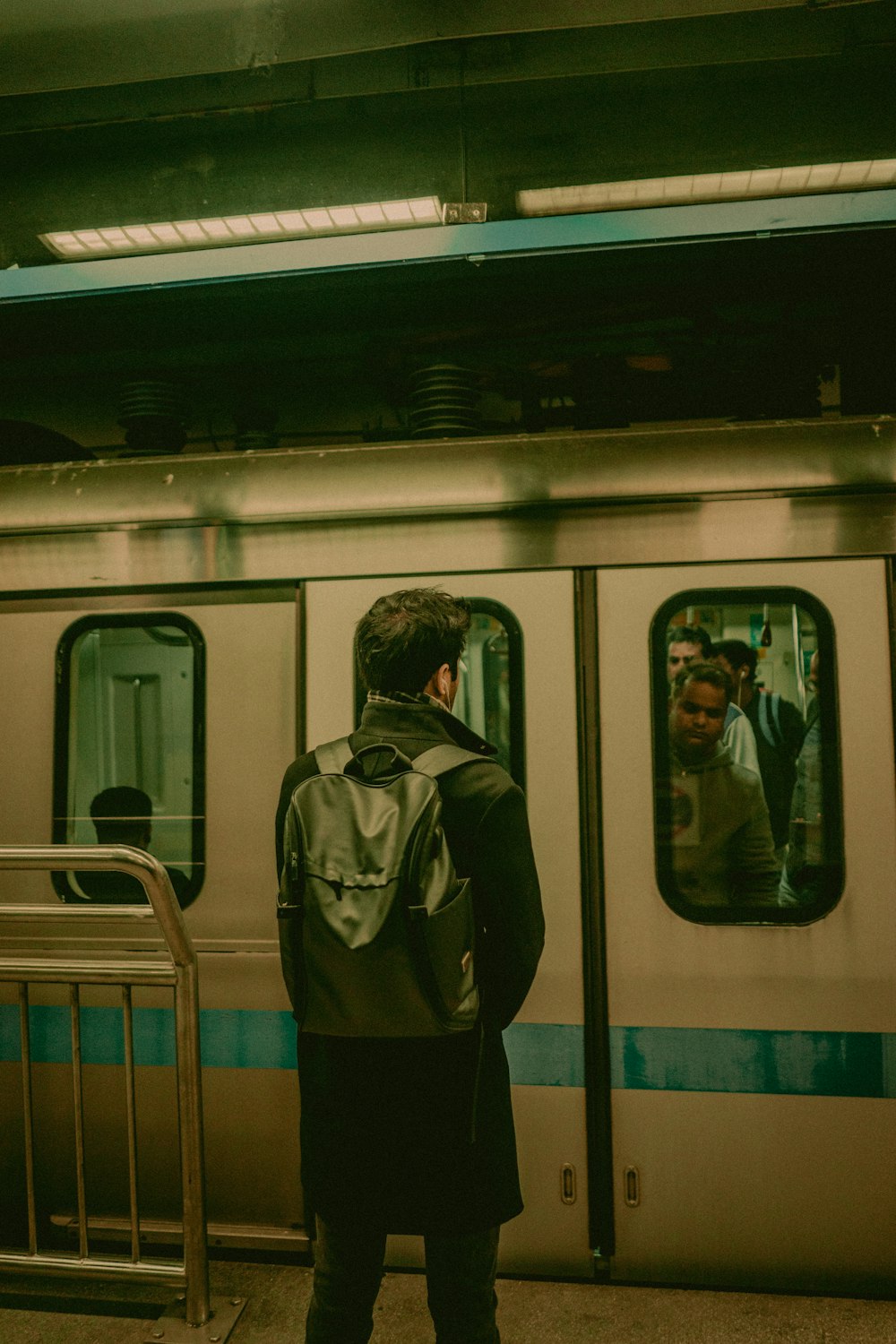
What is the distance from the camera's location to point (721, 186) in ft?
12.1

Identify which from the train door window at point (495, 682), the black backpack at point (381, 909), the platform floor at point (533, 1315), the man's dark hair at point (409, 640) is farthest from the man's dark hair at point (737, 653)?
the platform floor at point (533, 1315)

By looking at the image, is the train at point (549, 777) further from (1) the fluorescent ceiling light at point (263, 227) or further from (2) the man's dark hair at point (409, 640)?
(1) the fluorescent ceiling light at point (263, 227)

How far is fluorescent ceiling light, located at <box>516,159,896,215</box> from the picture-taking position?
11.6 feet

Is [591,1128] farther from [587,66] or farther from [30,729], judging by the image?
[587,66]

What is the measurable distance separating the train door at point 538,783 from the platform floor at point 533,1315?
0.36 ft

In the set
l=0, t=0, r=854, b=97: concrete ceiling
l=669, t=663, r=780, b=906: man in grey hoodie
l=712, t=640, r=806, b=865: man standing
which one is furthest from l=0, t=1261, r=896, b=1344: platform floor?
l=0, t=0, r=854, b=97: concrete ceiling

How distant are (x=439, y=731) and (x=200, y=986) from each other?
66.4 inches

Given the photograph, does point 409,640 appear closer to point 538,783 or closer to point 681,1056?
point 538,783

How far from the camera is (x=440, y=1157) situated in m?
1.78

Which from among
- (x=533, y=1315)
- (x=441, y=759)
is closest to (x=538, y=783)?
(x=441, y=759)

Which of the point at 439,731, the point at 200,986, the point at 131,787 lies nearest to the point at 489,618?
the point at 439,731

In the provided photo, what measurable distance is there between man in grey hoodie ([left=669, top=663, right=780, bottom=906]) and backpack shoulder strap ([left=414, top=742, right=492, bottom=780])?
1197 millimetres

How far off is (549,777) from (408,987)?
127cm

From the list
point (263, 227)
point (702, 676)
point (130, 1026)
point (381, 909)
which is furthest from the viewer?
point (263, 227)
